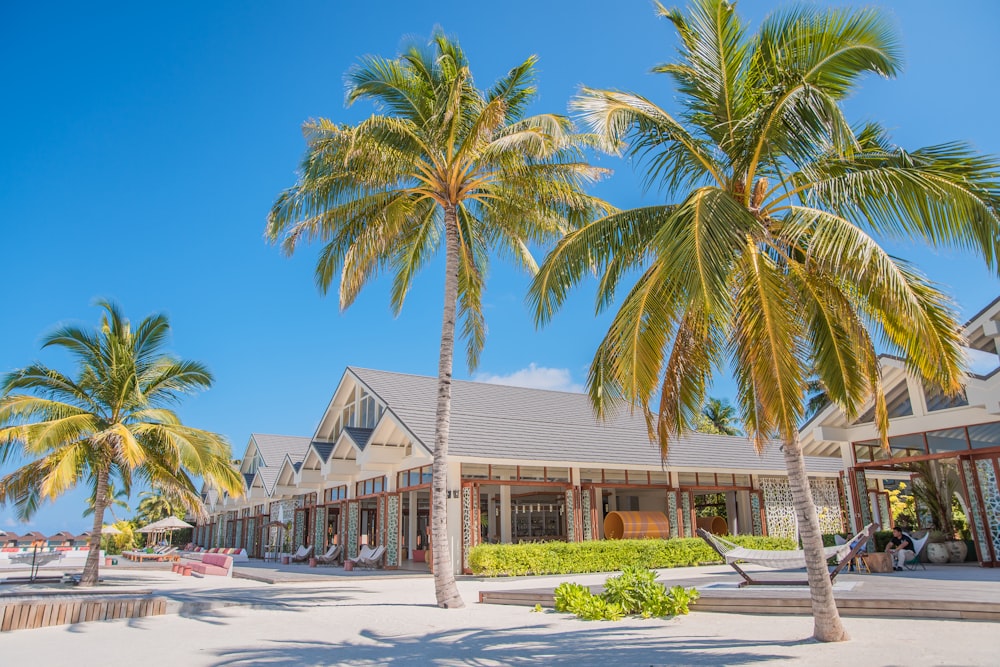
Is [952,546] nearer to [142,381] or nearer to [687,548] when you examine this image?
[687,548]

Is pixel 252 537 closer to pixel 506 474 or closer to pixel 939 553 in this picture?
pixel 506 474

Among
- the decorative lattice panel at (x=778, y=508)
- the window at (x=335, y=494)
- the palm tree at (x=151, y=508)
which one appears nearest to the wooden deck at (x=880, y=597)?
the decorative lattice panel at (x=778, y=508)

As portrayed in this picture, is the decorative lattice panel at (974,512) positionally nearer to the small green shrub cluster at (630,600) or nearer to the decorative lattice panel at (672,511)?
the small green shrub cluster at (630,600)

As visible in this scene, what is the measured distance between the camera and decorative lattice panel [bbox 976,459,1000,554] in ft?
46.3

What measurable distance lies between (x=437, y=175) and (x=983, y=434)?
1359 cm

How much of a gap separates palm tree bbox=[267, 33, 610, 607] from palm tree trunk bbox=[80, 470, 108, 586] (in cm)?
922

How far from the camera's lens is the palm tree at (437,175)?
11633mm

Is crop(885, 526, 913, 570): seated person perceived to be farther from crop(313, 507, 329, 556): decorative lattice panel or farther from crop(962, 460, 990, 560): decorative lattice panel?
crop(313, 507, 329, 556): decorative lattice panel

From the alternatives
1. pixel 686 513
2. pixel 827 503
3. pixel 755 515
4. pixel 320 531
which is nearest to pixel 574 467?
pixel 686 513

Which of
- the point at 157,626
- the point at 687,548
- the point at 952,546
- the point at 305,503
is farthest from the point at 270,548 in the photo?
the point at 952,546

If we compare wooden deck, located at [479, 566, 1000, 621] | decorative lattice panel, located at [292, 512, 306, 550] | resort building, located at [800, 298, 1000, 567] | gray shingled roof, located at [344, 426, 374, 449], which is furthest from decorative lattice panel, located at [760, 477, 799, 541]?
decorative lattice panel, located at [292, 512, 306, 550]

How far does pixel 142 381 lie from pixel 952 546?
67.9 feet

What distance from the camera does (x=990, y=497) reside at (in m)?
14.2

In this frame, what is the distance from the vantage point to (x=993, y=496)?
14.2 metres
